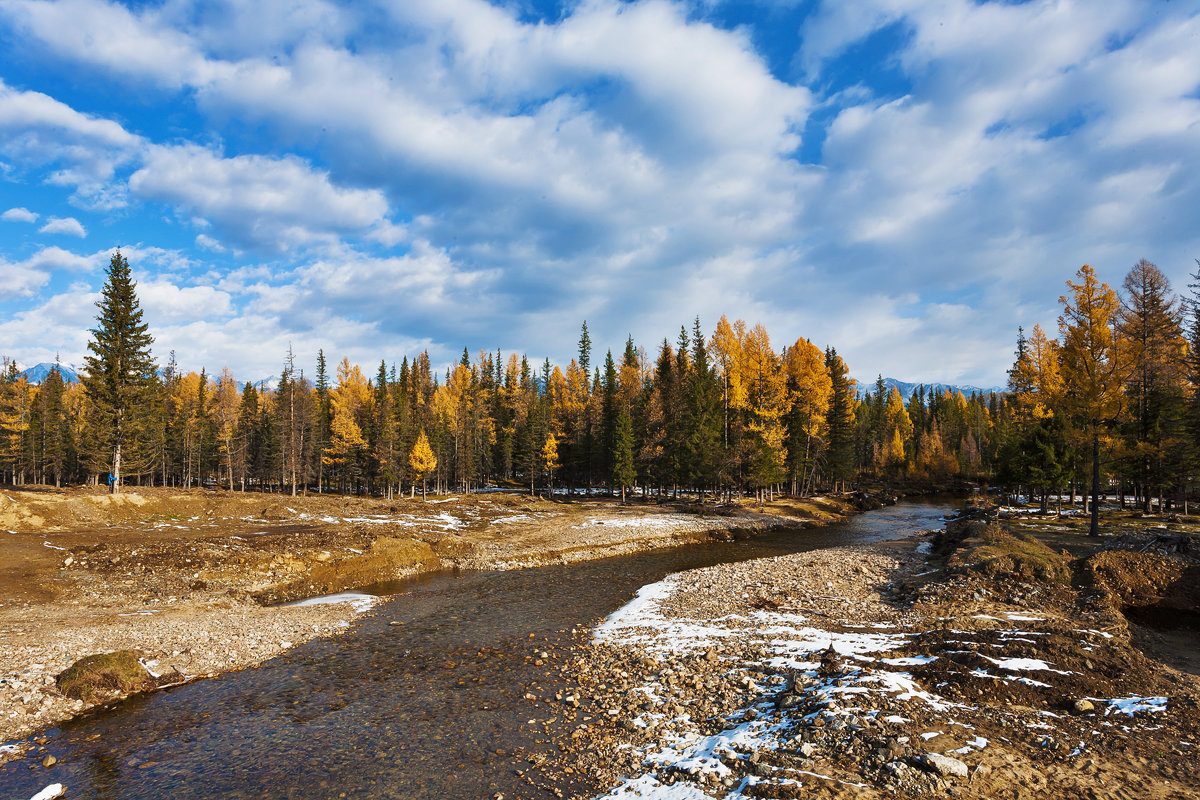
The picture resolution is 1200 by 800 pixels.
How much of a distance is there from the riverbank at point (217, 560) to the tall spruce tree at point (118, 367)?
587 centimetres

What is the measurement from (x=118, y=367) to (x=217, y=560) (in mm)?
28571

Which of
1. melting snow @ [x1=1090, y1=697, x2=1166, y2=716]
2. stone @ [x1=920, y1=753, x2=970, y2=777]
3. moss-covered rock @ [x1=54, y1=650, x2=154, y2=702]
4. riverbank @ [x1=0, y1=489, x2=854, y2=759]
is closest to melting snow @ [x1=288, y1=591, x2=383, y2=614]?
riverbank @ [x1=0, y1=489, x2=854, y2=759]

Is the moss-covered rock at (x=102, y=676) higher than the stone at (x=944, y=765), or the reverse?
the stone at (x=944, y=765)

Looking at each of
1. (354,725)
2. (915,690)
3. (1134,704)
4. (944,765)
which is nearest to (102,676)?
(354,725)

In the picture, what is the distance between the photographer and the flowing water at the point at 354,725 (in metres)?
8.83

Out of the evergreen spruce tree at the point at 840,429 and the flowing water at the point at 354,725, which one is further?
the evergreen spruce tree at the point at 840,429

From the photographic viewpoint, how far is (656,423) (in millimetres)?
59062

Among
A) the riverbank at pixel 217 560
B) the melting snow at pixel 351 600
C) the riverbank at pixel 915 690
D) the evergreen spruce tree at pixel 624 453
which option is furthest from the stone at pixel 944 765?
the evergreen spruce tree at pixel 624 453

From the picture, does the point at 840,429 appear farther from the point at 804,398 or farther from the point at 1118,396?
the point at 1118,396

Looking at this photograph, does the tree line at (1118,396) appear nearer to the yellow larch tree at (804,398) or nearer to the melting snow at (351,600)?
the yellow larch tree at (804,398)

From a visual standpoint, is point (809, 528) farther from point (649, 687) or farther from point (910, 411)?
point (910, 411)

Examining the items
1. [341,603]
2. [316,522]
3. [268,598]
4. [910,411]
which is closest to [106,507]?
[316,522]

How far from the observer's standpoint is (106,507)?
1331 inches

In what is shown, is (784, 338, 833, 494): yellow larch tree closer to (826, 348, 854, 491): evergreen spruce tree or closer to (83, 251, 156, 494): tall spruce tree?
(826, 348, 854, 491): evergreen spruce tree
